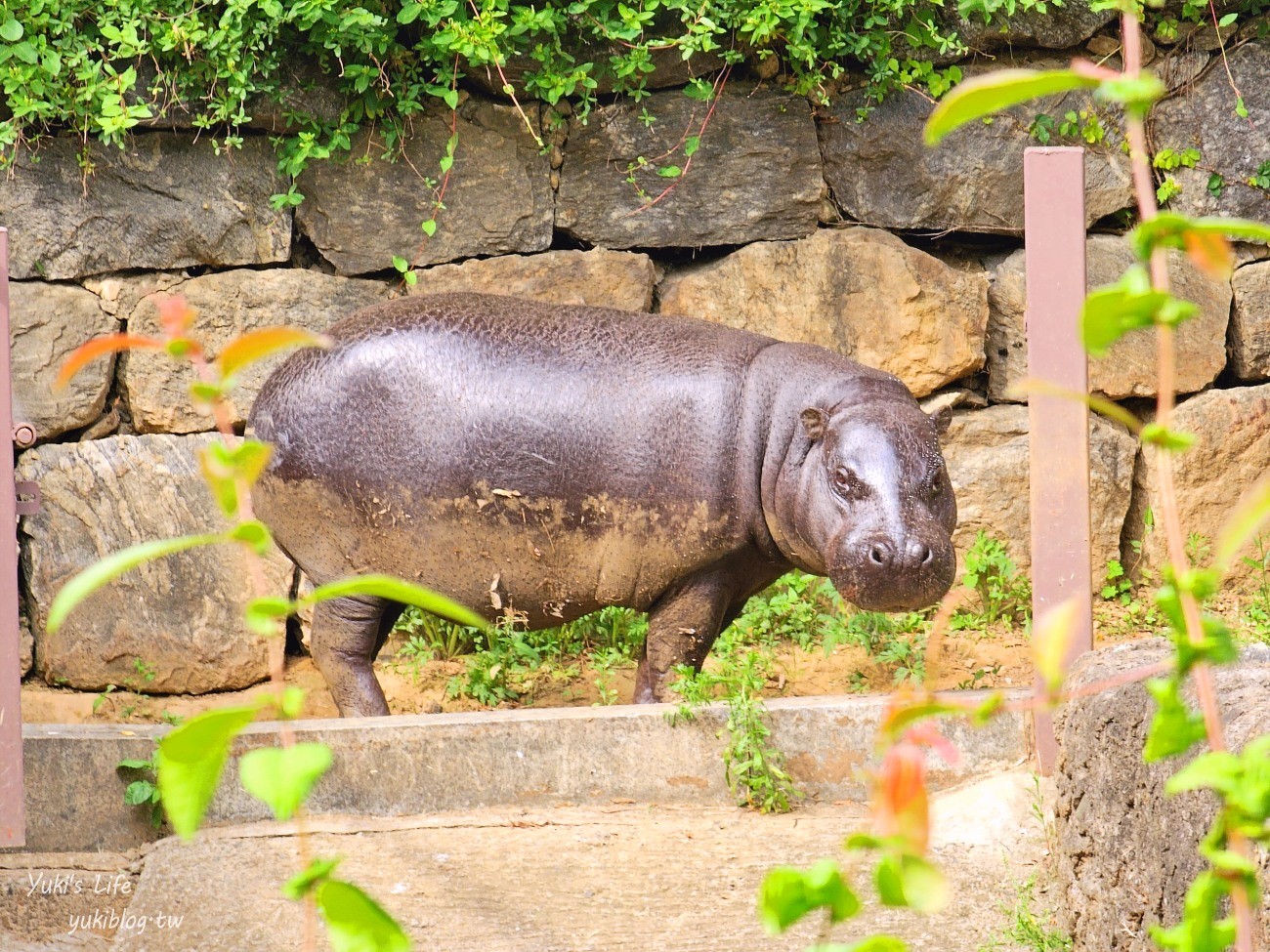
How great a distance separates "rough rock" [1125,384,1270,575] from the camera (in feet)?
18.1

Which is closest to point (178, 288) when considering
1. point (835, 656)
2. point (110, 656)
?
point (110, 656)

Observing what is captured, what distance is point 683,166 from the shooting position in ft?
17.4

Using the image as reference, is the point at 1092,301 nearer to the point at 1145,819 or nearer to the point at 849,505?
the point at 1145,819

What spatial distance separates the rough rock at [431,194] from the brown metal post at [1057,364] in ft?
7.57

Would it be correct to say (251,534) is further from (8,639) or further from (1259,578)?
(1259,578)

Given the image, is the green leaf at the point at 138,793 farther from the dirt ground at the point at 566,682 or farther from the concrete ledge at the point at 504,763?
the dirt ground at the point at 566,682

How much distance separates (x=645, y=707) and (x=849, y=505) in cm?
72

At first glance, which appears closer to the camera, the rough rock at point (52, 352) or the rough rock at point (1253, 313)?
the rough rock at point (52, 352)

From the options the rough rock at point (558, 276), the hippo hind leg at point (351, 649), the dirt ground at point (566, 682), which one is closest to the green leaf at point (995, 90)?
the hippo hind leg at point (351, 649)

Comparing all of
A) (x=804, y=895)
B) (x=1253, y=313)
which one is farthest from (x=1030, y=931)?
(x=1253, y=313)

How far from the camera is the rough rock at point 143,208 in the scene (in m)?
5.02

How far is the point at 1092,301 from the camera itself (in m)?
0.68

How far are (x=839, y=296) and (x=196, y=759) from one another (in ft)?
15.8

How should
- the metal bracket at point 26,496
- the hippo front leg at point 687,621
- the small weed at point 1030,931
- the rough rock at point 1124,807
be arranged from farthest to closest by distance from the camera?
the hippo front leg at point 687,621 → the metal bracket at point 26,496 → the small weed at point 1030,931 → the rough rock at point 1124,807
